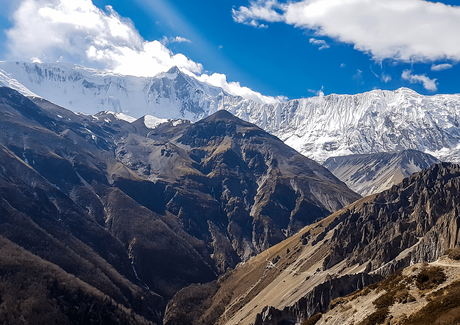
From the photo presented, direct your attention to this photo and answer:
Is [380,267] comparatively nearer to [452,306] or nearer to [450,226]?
[450,226]

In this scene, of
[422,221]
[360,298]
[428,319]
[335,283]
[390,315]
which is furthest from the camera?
[422,221]

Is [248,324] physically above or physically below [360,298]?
below

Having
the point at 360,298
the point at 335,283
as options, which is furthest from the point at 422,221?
the point at 360,298

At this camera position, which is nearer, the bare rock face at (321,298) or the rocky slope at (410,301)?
the rocky slope at (410,301)

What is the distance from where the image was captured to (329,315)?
91438 millimetres

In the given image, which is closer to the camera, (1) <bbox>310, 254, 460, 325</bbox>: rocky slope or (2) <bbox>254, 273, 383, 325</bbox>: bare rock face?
(1) <bbox>310, 254, 460, 325</bbox>: rocky slope

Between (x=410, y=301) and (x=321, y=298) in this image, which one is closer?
(x=410, y=301)

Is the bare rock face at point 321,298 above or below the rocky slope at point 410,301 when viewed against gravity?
below

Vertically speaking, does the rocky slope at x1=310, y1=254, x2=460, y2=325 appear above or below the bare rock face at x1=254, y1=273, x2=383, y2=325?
above

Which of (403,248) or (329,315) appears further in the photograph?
(403,248)

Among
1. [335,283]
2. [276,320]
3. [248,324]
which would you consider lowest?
[248,324]

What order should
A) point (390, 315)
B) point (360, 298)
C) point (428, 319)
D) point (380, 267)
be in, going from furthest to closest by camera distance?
1. point (380, 267)
2. point (360, 298)
3. point (390, 315)
4. point (428, 319)

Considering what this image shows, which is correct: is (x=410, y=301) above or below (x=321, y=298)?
above

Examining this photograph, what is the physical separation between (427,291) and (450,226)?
3493 inches
